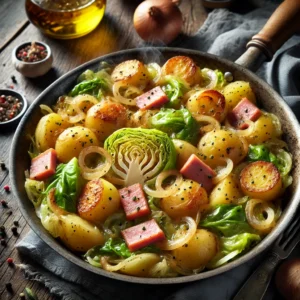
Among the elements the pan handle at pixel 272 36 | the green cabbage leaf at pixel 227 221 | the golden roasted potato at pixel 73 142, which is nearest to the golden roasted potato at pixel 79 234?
the golden roasted potato at pixel 73 142

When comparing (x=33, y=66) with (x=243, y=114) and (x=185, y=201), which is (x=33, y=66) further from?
(x=185, y=201)

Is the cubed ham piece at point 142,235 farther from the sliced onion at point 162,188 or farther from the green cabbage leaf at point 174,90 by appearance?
the green cabbage leaf at point 174,90

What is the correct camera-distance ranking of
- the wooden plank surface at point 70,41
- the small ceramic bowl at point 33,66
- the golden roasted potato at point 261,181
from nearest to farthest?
the golden roasted potato at point 261,181, the small ceramic bowl at point 33,66, the wooden plank surface at point 70,41

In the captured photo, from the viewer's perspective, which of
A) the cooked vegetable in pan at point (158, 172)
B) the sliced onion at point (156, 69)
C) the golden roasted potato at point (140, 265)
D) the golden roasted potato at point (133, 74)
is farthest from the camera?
the sliced onion at point (156, 69)

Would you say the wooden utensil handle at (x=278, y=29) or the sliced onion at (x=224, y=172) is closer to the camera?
the sliced onion at (x=224, y=172)

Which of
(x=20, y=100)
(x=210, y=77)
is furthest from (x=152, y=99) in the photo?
(x=20, y=100)

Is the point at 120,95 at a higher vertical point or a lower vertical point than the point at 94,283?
higher
